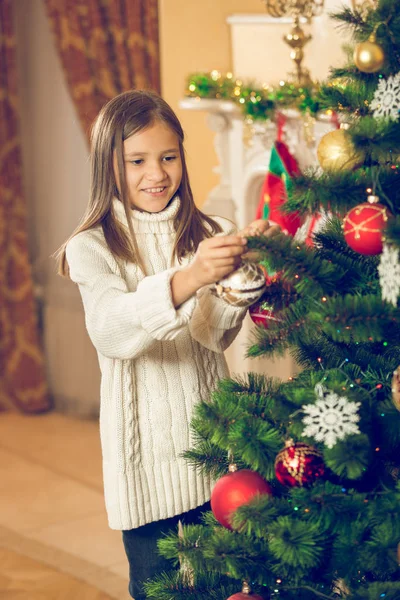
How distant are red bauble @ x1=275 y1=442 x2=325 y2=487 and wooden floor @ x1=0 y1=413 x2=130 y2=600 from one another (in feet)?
5.40

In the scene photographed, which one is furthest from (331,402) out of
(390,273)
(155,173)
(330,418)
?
(155,173)

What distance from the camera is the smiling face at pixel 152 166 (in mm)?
1666

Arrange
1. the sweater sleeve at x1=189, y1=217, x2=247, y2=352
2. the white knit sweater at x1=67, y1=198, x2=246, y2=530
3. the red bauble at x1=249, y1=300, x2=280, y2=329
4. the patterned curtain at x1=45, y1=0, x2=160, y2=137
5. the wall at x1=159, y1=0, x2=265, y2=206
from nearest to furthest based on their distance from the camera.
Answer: the red bauble at x1=249, y1=300, x2=280, y2=329 < the sweater sleeve at x1=189, y1=217, x2=247, y2=352 < the white knit sweater at x1=67, y1=198, x2=246, y2=530 < the wall at x1=159, y1=0, x2=265, y2=206 < the patterned curtain at x1=45, y1=0, x2=160, y2=137

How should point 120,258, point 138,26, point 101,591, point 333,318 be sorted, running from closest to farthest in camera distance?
point 333,318 < point 120,258 < point 101,591 < point 138,26

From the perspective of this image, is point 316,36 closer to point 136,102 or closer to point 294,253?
point 136,102

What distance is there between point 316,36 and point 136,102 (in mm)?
1785

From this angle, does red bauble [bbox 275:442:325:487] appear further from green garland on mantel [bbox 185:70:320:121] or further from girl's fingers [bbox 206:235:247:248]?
green garland on mantel [bbox 185:70:320:121]

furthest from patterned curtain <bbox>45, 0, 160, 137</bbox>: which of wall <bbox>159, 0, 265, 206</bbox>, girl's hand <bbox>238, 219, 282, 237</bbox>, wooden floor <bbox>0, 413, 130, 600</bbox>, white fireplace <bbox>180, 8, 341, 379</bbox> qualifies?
girl's hand <bbox>238, 219, 282, 237</bbox>

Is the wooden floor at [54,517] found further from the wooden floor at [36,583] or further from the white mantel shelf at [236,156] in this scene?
the white mantel shelf at [236,156]

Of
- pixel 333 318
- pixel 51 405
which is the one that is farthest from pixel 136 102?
pixel 51 405

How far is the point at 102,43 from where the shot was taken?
13.3 ft

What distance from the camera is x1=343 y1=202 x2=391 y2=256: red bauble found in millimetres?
1198

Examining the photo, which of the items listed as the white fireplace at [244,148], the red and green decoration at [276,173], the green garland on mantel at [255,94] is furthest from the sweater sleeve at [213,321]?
the white fireplace at [244,148]

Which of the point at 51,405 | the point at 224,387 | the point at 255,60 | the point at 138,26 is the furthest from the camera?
the point at 51,405
